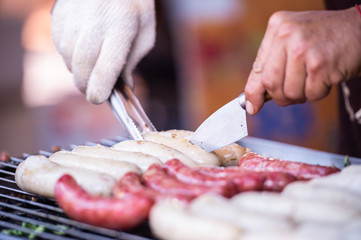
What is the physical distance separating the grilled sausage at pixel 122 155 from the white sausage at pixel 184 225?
22.5 inches

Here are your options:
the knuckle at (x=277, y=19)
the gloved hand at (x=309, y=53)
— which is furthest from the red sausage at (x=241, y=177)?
the knuckle at (x=277, y=19)

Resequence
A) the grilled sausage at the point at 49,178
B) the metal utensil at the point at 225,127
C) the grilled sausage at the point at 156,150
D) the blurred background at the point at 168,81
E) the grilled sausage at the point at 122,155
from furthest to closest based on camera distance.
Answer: the blurred background at the point at 168,81
the metal utensil at the point at 225,127
the grilled sausage at the point at 156,150
the grilled sausage at the point at 122,155
the grilled sausage at the point at 49,178

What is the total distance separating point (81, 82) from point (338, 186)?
2.12 metres

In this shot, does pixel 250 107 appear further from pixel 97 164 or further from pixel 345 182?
pixel 97 164

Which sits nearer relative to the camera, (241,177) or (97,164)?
(241,177)

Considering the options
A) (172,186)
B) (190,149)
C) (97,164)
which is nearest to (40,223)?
(97,164)

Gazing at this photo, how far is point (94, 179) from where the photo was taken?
228cm

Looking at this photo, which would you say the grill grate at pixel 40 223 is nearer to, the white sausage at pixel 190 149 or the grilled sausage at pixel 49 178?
the grilled sausage at pixel 49 178

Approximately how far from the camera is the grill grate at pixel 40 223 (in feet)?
6.88

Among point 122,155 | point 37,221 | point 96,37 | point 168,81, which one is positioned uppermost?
point 96,37

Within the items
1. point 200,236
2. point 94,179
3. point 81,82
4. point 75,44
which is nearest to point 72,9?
point 75,44

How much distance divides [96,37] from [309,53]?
157cm

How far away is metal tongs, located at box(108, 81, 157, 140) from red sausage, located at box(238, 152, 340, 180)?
846 mm

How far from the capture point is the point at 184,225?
68.4 inches
